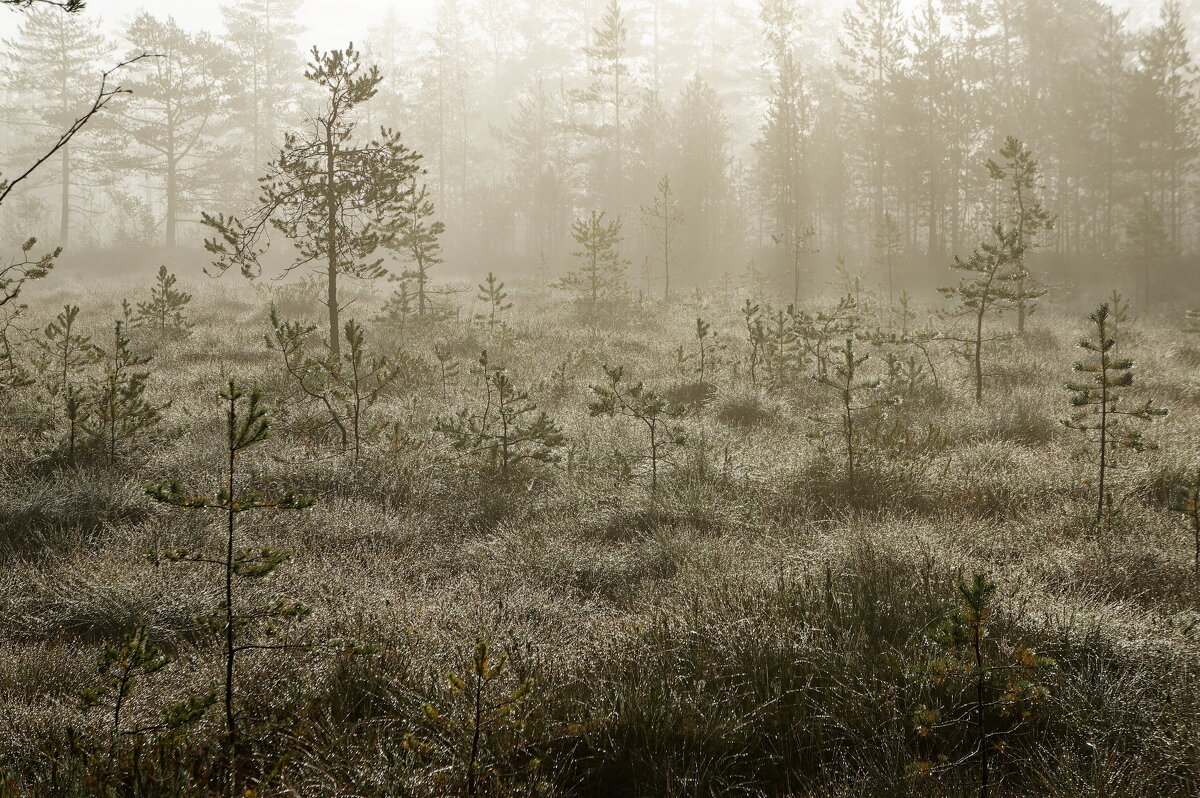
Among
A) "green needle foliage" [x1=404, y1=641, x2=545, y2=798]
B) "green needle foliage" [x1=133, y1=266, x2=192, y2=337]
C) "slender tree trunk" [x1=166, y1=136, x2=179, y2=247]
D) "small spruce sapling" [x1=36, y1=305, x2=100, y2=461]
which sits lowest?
"green needle foliage" [x1=404, y1=641, x2=545, y2=798]

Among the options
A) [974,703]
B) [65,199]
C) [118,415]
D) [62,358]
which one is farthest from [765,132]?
[65,199]

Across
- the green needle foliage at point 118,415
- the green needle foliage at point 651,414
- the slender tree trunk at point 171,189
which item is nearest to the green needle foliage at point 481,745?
the green needle foliage at point 651,414

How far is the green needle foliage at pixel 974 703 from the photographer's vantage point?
213 cm

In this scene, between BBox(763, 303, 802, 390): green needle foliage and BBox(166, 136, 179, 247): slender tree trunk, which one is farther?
BBox(166, 136, 179, 247): slender tree trunk

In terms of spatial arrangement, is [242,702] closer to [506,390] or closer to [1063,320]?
[506,390]

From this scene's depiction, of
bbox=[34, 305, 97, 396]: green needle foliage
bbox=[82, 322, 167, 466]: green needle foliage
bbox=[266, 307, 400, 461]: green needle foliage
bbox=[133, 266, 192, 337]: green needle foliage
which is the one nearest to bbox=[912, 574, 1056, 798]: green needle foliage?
bbox=[266, 307, 400, 461]: green needle foliage

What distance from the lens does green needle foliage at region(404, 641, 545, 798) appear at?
2.10 meters

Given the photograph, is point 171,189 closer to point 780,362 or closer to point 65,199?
point 65,199

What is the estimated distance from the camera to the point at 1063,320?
1775cm

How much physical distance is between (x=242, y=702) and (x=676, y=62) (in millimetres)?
49397

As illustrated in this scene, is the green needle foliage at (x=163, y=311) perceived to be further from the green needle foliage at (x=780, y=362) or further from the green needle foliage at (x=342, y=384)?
the green needle foliage at (x=780, y=362)

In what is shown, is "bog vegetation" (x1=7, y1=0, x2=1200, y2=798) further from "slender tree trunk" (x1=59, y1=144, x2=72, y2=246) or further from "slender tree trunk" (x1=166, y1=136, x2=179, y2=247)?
"slender tree trunk" (x1=59, y1=144, x2=72, y2=246)

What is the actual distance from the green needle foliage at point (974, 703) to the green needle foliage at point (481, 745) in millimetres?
1272

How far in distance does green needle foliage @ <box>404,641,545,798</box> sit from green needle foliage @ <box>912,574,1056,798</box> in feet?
4.17
